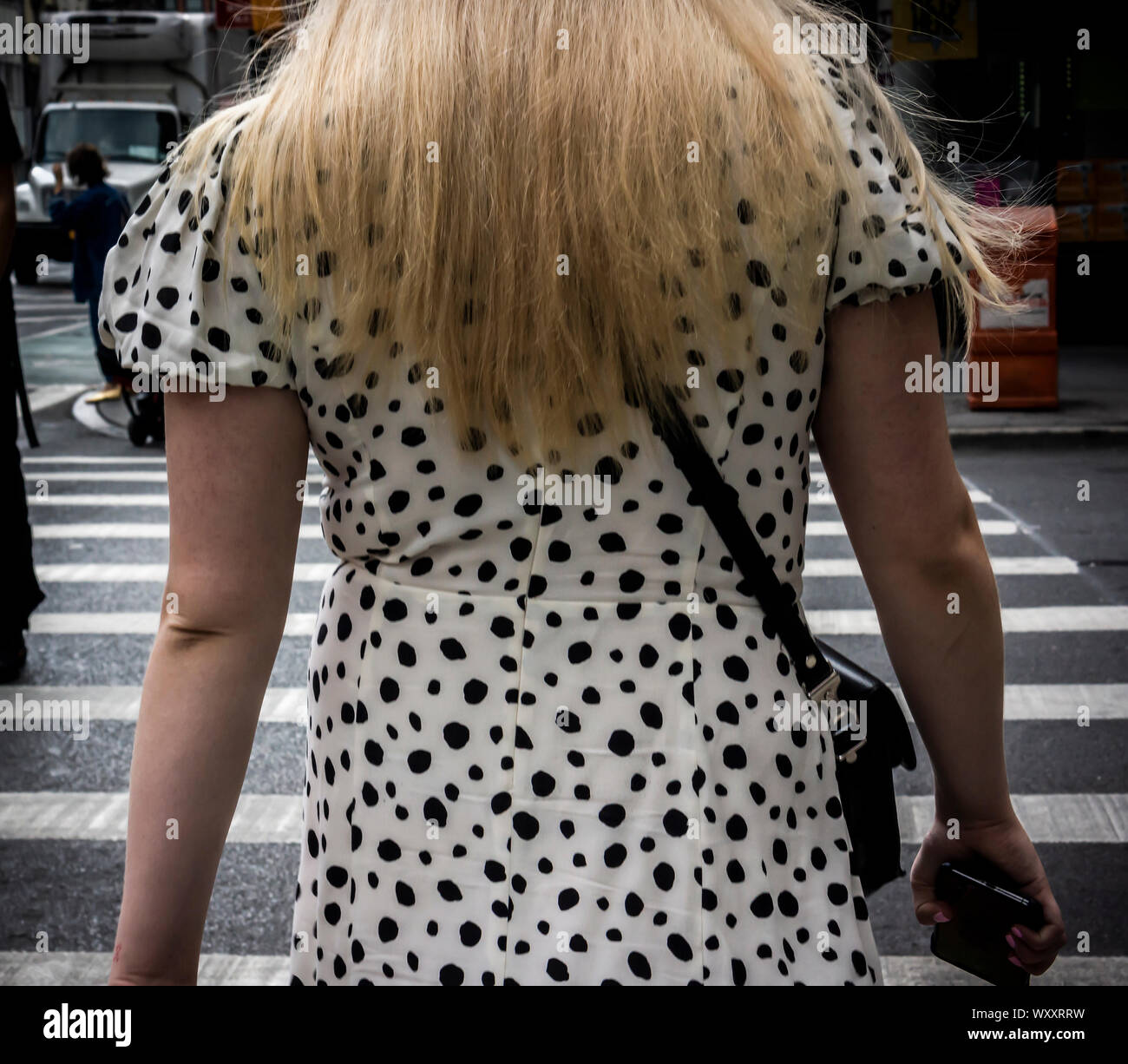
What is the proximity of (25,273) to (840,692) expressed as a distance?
84.5 ft

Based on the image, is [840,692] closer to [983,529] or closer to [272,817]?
[272,817]

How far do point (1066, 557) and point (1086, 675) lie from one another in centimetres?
204

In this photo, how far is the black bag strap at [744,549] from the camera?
1.24 metres

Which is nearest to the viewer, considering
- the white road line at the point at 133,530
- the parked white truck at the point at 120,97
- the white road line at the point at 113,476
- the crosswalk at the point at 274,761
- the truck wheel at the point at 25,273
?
the crosswalk at the point at 274,761

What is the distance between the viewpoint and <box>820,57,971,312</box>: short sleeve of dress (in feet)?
4.19

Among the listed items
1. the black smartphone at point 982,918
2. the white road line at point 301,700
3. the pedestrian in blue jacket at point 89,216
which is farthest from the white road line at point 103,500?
the black smartphone at point 982,918

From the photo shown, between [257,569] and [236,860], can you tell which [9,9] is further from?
[257,569]

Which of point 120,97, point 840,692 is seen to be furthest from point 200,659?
point 120,97

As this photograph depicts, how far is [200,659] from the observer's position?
1.30m

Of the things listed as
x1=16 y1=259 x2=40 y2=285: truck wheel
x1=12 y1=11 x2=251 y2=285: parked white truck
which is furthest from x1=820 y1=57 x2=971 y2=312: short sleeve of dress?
x1=16 y1=259 x2=40 y2=285: truck wheel

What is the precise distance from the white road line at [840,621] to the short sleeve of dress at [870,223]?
5035mm

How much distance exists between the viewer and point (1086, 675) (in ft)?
18.6

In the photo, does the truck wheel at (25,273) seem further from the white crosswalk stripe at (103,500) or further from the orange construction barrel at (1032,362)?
the orange construction barrel at (1032,362)

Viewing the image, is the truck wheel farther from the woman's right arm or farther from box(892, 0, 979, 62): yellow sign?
the woman's right arm
